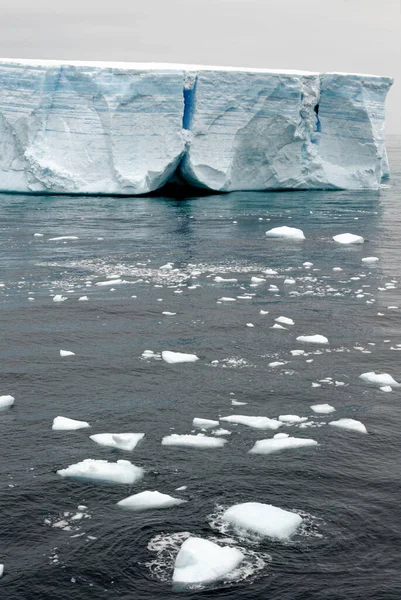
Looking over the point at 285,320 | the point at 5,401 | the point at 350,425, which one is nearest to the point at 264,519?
the point at 350,425

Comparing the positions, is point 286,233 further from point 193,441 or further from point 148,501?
point 148,501

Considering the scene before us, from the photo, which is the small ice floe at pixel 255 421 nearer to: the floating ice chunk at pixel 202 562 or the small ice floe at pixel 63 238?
the floating ice chunk at pixel 202 562

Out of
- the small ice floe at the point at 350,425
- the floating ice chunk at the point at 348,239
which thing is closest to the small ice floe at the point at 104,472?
the small ice floe at the point at 350,425

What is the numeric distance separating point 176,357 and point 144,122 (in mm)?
14625

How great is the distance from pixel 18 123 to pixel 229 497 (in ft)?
58.4

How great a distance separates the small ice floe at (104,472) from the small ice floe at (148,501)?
29cm

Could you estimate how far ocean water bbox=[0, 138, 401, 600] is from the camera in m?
4.11

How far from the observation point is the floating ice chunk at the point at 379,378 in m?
6.94

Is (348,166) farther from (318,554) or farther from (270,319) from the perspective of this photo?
(318,554)

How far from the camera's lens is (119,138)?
21.1m

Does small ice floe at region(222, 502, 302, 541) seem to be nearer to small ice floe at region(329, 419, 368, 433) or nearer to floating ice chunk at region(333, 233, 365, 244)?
small ice floe at region(329, 419, 368, 433)

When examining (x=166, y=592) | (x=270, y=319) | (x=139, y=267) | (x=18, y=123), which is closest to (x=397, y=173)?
(x=18, y=123)

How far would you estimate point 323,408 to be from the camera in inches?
247

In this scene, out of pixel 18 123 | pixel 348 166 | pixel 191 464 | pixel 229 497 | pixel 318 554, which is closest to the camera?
pixel 318 554
